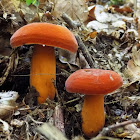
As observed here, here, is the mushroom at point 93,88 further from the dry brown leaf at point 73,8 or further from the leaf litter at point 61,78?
the dry brown leaf at point 73,8

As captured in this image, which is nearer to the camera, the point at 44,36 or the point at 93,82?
the point at 93,82

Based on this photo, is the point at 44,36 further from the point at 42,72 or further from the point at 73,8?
the point at 73,8

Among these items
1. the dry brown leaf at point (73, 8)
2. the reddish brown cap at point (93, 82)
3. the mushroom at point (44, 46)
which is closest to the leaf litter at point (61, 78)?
the dry brown leaf at point (73, 8)

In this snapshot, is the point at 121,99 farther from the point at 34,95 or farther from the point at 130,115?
the point at 34,95

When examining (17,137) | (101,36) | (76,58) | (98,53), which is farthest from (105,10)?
(17,137)

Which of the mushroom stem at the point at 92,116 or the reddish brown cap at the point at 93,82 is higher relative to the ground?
the reddish brown cap at the point at 93,82

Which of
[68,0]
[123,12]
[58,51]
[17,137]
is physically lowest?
[123,12]

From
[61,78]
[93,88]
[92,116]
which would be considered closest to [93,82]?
[93,88]

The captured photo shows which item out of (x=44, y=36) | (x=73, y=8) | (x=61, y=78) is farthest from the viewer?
(x=73, y=8)
